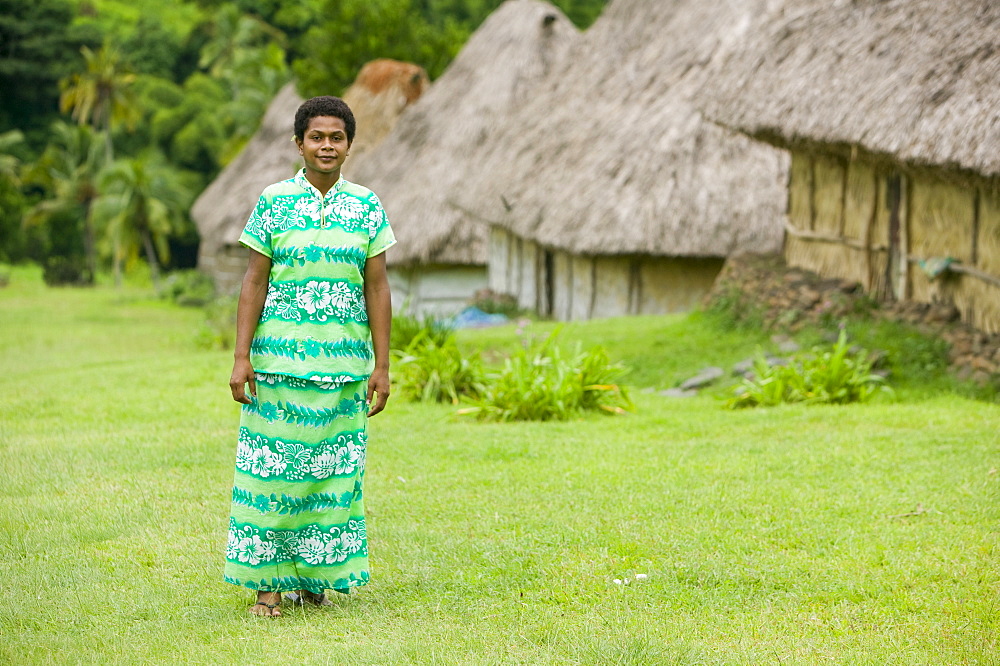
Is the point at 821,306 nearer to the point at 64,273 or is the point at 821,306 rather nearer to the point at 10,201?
the point at 10,201

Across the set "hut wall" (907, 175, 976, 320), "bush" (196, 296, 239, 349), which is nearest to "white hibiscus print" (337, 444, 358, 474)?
"hut wall" (907, 175, 976, 320)

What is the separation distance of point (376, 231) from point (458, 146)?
14.3m

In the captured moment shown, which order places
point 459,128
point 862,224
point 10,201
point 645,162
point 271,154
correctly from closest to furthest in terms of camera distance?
point 862,224, point 645,162, point 459,128, point 271,154, point 10,201

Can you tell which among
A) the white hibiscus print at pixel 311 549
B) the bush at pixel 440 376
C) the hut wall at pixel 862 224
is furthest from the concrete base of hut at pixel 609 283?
the white hibiscus print at pixel 311 549

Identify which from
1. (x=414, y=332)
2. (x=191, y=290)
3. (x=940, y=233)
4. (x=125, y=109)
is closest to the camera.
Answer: (x=940, y=233)

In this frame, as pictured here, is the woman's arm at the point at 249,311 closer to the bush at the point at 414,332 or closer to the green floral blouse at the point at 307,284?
the green floral blouse at the point at 307,284

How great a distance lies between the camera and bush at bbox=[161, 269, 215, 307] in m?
29.1

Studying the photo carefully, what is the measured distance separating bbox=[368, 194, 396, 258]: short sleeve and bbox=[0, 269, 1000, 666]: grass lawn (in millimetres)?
1209

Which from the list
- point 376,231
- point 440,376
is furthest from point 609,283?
point 376,231

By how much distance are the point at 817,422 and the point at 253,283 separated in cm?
437

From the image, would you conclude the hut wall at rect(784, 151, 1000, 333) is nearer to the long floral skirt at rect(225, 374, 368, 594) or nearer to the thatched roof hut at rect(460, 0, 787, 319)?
the thatched roof hut at rect(460, 0, 787, 319)

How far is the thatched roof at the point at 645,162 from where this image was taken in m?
12.2

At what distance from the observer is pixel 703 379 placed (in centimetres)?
879

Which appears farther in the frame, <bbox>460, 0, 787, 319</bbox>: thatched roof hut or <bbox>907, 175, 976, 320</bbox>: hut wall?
<bbox>460, 0, 787, 319</bbox>: thatched roof hut
